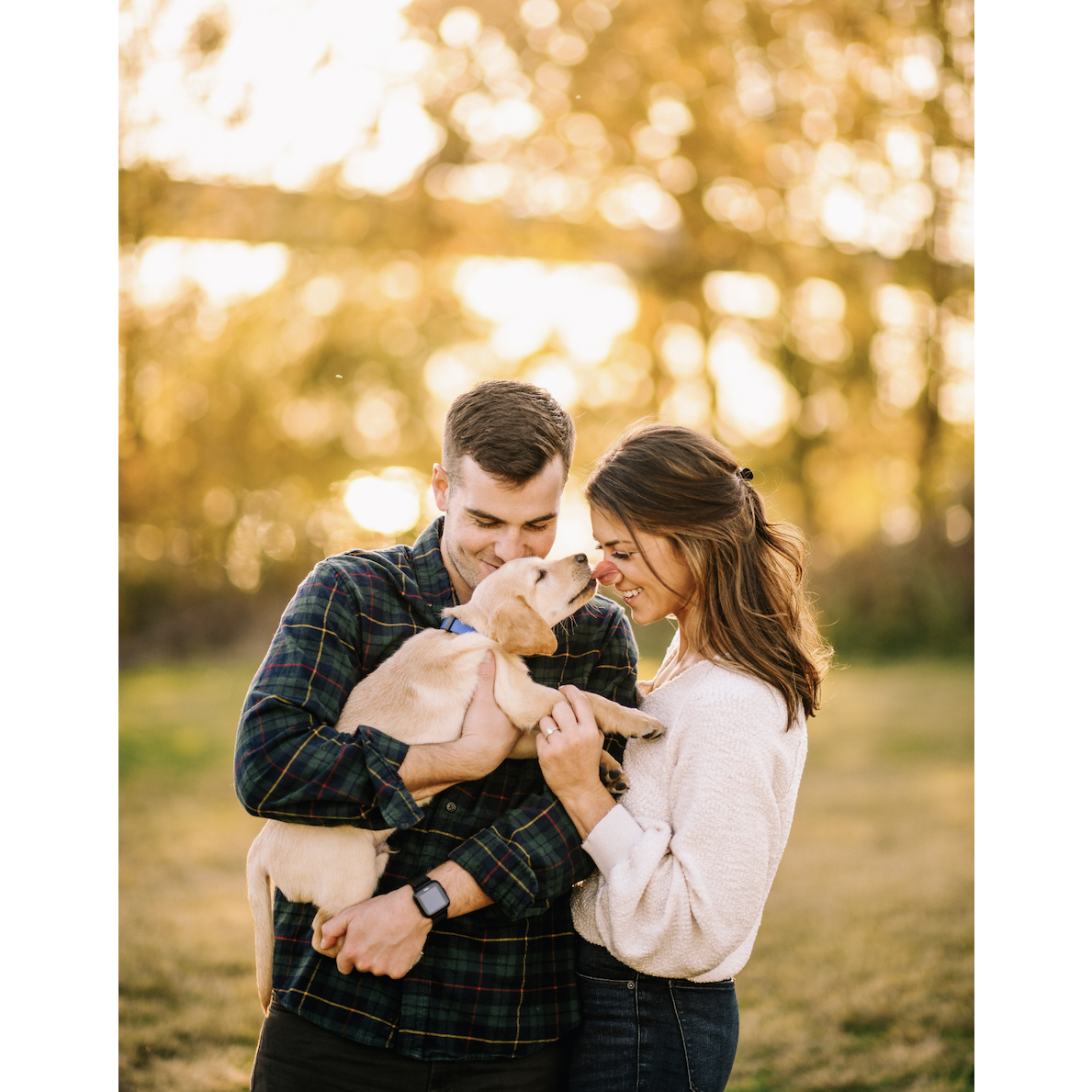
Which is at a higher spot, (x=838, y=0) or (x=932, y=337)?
(x=838, y=0)

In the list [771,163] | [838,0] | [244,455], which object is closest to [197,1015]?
[244,455]

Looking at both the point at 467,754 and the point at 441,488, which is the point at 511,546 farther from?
the point at 467,754

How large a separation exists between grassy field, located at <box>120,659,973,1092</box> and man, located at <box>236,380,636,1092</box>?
1.19m

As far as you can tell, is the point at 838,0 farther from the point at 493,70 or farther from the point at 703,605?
the point at 703,605

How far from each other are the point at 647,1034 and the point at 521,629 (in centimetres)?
98

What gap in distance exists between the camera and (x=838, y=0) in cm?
1052

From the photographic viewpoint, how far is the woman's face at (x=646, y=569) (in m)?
2.39

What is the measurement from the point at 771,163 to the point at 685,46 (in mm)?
1550

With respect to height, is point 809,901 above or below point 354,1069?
below

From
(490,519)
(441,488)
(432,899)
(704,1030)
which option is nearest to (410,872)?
(432,899)

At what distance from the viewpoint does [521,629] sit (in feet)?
8.16

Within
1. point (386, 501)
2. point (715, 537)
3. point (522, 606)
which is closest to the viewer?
point (715, 537)

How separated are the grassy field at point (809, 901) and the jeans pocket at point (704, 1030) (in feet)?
3.34
